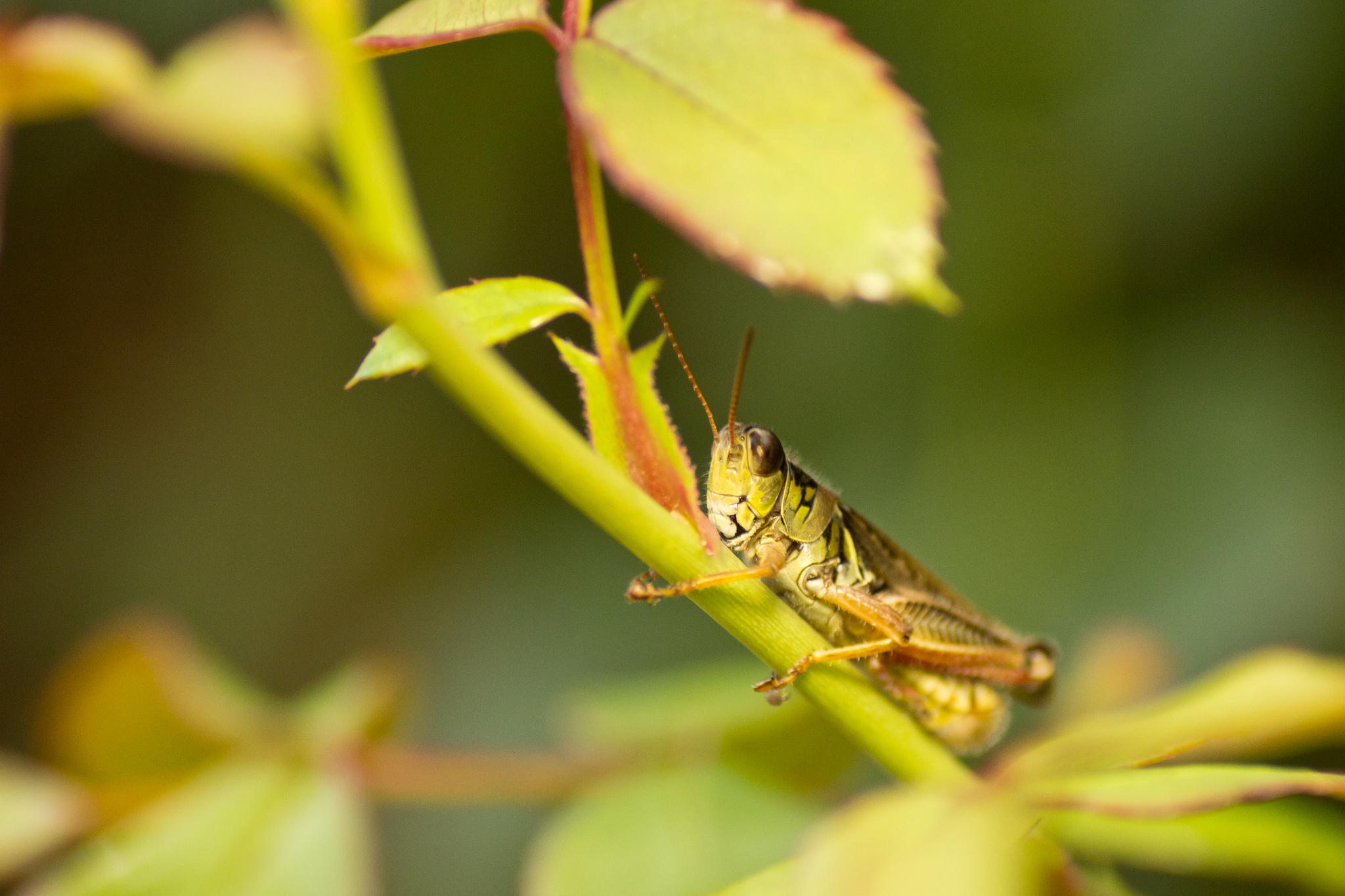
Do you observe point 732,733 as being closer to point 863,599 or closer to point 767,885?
point 863,599

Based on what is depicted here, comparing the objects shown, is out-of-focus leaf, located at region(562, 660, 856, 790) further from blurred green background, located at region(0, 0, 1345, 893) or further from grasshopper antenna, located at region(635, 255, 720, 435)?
blurred green background, located at region(0, 0, 1345, 893)

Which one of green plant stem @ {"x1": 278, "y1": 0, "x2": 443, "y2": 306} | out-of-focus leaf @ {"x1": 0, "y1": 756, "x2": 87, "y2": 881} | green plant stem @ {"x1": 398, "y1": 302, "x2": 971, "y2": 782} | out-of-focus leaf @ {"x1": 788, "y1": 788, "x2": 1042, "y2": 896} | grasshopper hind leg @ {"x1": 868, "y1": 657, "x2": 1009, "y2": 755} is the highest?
grasshopper hind leg @ {"x1": 868, "y1": 657, "x2": 1009, "y2": 755}

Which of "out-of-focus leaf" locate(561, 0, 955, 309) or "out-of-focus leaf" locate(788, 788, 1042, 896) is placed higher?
"out-of-focus leaf" locate(561, 0, 955, 309)

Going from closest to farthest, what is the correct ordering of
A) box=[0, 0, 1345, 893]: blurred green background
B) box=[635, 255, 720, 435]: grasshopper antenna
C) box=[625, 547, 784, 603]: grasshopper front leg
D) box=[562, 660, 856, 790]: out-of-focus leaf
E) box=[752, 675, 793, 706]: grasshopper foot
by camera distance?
box=[625, 547, 784, 603]: grasshopper front leg → box=[635, 255, 720, 435]: grasshopper antenna → box=[752, 675, 793, 706]: grasshopper foot → box=[562, 660, 856, 790]: out-of-focus leaf → box=[0, 0, 1345, 893]: blurred green background

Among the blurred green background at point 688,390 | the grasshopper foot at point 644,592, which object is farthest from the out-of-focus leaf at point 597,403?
the blurred green background at point 688,390

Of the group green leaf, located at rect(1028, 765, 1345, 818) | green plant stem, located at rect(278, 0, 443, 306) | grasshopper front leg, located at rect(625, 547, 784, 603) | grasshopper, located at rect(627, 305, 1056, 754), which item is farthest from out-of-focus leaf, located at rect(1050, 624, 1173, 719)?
green plant stem, located at rect(278, 0, 443, 306)

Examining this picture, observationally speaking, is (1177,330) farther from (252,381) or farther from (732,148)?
(252,381)

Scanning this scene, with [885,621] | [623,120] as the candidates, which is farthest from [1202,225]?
[623,120]
